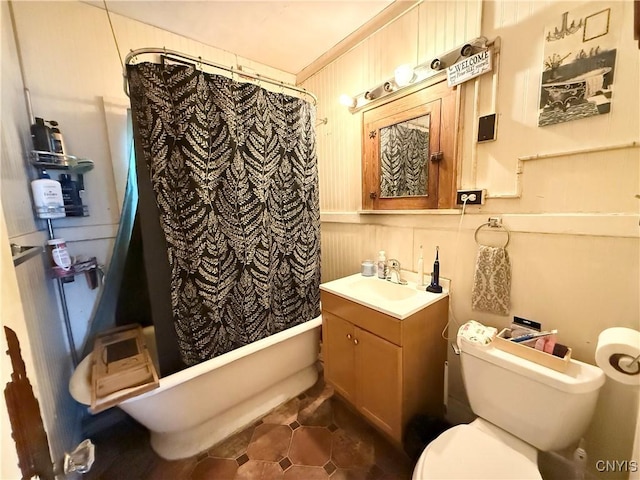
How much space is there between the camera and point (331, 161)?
2.18 metres

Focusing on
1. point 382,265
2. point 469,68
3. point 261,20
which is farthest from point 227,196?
point 469,68

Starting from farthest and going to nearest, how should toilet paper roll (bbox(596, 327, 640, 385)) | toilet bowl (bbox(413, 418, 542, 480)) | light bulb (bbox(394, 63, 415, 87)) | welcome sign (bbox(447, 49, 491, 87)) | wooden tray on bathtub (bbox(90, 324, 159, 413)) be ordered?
light bulb (bbox(394, 63, 415, 87)) → welcome sign (bbox(447, 49, 491, 87)) → wooden tray on bathtub (bbox(90, 324, 159, 413)) → toilet bowl (bbox(413, 418, 542, 480)) → toilet paper roll (bbox(596, 327, 640, 385))

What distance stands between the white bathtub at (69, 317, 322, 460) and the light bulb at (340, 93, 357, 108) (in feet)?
5.21

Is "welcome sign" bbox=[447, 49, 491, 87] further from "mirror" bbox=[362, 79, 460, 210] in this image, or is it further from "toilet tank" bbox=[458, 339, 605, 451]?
"toilet tank" bbox=[458, 339, 605, 451]

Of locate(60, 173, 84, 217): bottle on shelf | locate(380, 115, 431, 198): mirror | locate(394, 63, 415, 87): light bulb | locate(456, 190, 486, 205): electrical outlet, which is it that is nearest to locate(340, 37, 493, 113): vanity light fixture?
locate(394, 63, 415, 87): light bulb

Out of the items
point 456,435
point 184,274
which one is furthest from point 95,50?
point 456,435

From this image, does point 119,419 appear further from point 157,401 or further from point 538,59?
point 538,59

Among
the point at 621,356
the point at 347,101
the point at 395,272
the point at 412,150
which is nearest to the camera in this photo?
the point at 621,356

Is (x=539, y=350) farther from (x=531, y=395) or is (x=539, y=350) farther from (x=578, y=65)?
(x=578, y=65)

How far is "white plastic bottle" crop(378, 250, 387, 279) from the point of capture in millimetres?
Result: 1757

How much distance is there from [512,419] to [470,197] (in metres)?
1.01

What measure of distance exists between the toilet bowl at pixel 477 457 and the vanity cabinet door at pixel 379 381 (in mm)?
290

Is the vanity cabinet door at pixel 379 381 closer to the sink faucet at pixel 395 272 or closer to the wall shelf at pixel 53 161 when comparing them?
the sink faucet at pixel 395 272

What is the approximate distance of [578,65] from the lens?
1.00 meters
